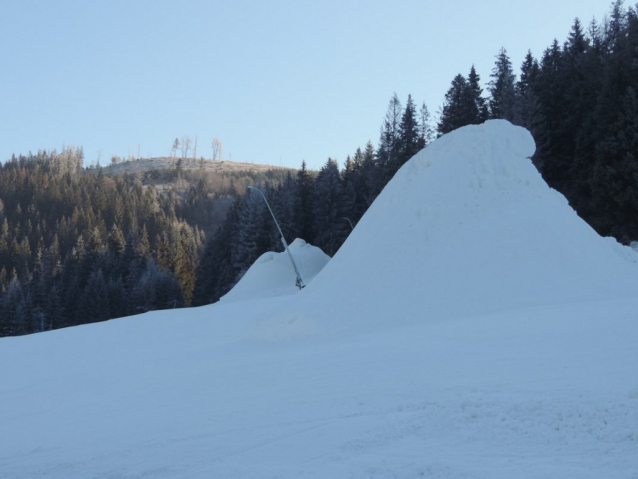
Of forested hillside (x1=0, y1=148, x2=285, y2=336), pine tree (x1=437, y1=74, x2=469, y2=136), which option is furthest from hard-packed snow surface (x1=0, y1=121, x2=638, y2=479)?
forested hillside (x1=0, y1=148, x2=285, y2=336)

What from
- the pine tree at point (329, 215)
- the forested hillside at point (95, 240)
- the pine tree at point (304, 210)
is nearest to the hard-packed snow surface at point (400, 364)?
the pine tree at point (329, 215)

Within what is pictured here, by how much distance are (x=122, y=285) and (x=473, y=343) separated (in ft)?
199

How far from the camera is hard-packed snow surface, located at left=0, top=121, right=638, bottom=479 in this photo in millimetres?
5648

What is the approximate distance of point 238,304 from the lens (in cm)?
1952

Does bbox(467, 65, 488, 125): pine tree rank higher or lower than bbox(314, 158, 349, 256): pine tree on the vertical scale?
higher

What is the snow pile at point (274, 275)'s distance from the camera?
31.2 m

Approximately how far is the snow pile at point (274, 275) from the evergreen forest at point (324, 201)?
1074 cm

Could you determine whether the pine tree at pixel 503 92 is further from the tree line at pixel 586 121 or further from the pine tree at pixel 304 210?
the pine tree at pixel 304 210

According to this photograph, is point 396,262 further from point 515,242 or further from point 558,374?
point 558,374

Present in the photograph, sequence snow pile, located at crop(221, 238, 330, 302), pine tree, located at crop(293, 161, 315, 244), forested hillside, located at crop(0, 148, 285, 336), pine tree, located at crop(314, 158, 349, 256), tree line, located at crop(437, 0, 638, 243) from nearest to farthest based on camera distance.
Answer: tree line, located at crop(437, 0, 638, 243) → snow pile, located at crop(221, 238, 330, 302) → pine tree, located at crop(314, 158, 349, 256) → pine tree, located at crop(293, 161, 315, 244) → forested hillside, located at crop(0, 148, 285, 336)

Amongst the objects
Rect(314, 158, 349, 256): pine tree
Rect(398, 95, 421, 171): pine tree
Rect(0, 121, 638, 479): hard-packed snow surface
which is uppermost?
Rect(398, 95, 421, 171): pine tree

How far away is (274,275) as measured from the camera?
32.5 metres

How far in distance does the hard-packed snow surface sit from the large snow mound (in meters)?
0.05

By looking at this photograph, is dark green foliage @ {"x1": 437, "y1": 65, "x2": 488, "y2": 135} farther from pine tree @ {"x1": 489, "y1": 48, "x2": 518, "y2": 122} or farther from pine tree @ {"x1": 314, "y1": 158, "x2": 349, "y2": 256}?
pine tree @ {"x1": 314, "y1": 158, "x2": 349, "y2": 256}
